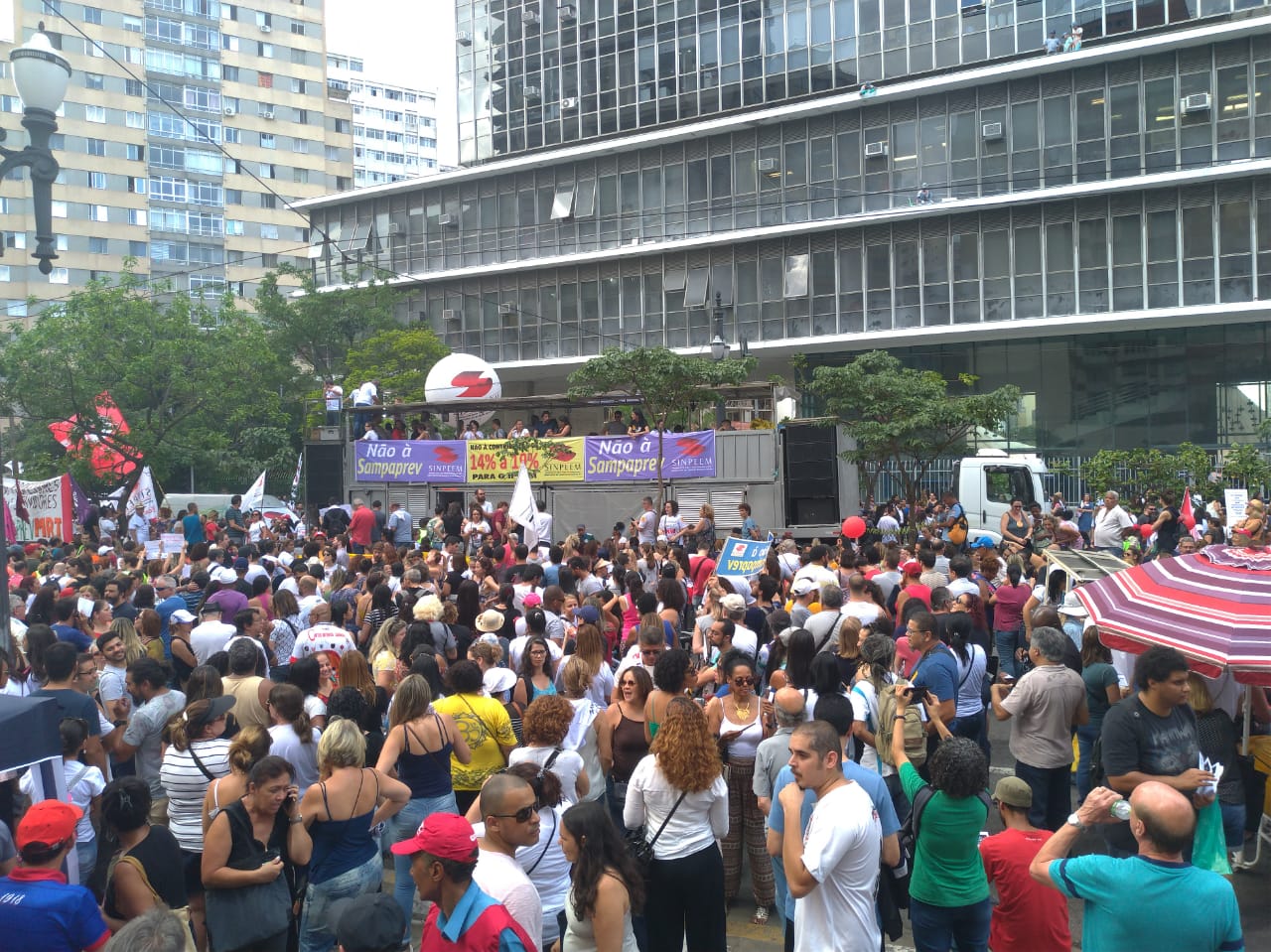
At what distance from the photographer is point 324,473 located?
25.4 meters

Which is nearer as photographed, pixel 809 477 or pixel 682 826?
pixel 682 826

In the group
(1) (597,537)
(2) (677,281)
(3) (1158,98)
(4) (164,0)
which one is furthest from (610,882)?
(4) (164,0)

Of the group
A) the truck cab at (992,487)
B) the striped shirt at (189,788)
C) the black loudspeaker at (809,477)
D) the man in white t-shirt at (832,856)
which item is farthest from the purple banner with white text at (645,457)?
the man in white t-shirt at (832,856)

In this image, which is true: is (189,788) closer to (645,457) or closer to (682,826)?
(682,826)

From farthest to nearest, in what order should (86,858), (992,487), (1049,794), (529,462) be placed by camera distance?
(992,487) → (529,462) → (1049,794) → (86,858)

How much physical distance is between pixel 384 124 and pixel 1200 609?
13594 cm

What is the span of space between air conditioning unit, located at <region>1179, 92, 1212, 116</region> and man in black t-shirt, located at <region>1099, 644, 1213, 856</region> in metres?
29.5

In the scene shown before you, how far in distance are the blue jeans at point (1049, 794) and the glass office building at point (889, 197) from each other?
27.3 metres

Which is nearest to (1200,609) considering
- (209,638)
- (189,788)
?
(189,788)

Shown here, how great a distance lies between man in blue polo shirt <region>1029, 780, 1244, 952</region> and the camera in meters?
3.64

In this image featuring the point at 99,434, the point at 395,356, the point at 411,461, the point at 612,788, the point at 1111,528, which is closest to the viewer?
the point at 612,788

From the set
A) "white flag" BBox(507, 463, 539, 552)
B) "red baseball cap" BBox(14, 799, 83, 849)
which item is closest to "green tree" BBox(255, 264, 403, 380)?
"white flag" BBox(507, 463, 539, 552)

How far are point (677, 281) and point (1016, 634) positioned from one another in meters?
28.7

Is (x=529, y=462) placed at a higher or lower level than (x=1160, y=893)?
higher
